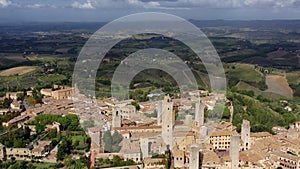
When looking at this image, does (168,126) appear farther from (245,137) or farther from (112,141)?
(245,137)

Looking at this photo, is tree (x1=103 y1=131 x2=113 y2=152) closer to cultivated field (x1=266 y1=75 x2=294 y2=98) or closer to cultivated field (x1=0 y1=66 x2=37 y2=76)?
cultivated field (x1=266 y1=75 x2=294 y2=98)

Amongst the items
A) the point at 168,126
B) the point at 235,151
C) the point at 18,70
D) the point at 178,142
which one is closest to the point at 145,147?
the point at 168,126

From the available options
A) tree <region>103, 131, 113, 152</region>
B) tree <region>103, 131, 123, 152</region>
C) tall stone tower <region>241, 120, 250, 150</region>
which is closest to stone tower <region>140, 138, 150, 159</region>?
tree <region>103, 131, 123, 152</region>

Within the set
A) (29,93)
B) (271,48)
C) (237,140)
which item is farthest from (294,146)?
(271,48)

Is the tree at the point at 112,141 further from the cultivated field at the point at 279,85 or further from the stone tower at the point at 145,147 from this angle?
the cultivated field at the point at 279,85

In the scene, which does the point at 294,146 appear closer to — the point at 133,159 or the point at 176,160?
the point at 176,160

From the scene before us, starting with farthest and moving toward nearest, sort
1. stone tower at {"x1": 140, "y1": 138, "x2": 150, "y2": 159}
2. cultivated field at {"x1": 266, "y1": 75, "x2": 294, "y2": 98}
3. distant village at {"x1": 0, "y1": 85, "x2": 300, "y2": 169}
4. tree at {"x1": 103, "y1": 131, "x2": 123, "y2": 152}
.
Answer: cultivated field at {"x1": 266, "y1": 75, "x2": 294, "y2": 98}
tree at {"x1": 103, "y1": 131, "x2": 123, "y2": 152}
stone tower at {"x1": 140, "y1": 138, "x2": 150, "y2": 159}
distant village at {"x1": 0, "y1": 85, "x2": 300, "y2": 169}

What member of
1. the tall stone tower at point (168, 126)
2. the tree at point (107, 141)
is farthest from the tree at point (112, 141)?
the tall stone tower at point (168, 126)
